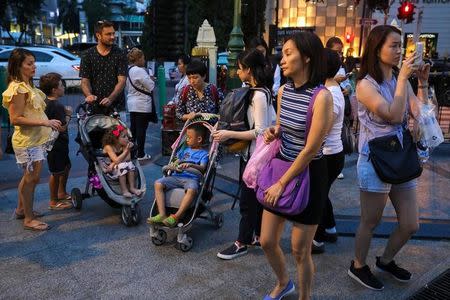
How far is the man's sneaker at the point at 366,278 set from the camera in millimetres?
3387

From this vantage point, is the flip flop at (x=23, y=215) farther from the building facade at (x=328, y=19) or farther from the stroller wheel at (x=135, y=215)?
the building facade at (x=328, y=19)

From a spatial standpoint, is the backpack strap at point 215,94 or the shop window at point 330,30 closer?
the backpack strap at point 215,94

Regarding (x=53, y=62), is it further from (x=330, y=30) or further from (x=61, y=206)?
(x=330, y=30)

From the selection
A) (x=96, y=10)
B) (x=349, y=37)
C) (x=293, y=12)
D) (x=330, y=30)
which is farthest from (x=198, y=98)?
(x=96, y=10)

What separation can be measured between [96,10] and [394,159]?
53.8 metres

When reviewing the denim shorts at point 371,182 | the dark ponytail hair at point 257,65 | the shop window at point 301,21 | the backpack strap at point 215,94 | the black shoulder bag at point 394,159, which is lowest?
the denim shorts at point 371,182

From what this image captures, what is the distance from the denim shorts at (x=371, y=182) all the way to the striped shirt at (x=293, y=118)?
63 cm

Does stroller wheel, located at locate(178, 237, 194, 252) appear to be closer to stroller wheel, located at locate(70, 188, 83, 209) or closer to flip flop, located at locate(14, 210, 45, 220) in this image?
stroller wheel, located at locate(70, 188, 83, 209)

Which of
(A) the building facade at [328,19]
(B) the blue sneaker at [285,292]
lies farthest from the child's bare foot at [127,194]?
(A) the building facade at [328,19]

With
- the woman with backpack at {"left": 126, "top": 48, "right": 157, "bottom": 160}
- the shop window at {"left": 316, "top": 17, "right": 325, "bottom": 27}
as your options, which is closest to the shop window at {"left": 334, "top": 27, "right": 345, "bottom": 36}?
the shop window at {"left": 316, "top": 17, "right": 325, "bottom": 27}

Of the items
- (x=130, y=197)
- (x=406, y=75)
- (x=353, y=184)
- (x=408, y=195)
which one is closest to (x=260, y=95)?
(x=406, y=75)

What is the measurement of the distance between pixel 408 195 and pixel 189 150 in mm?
2117

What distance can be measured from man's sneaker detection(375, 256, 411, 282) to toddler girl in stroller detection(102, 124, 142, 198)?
2.47 meters

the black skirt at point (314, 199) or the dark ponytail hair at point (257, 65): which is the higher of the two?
the dark ponytail hair at point (257, 65)
